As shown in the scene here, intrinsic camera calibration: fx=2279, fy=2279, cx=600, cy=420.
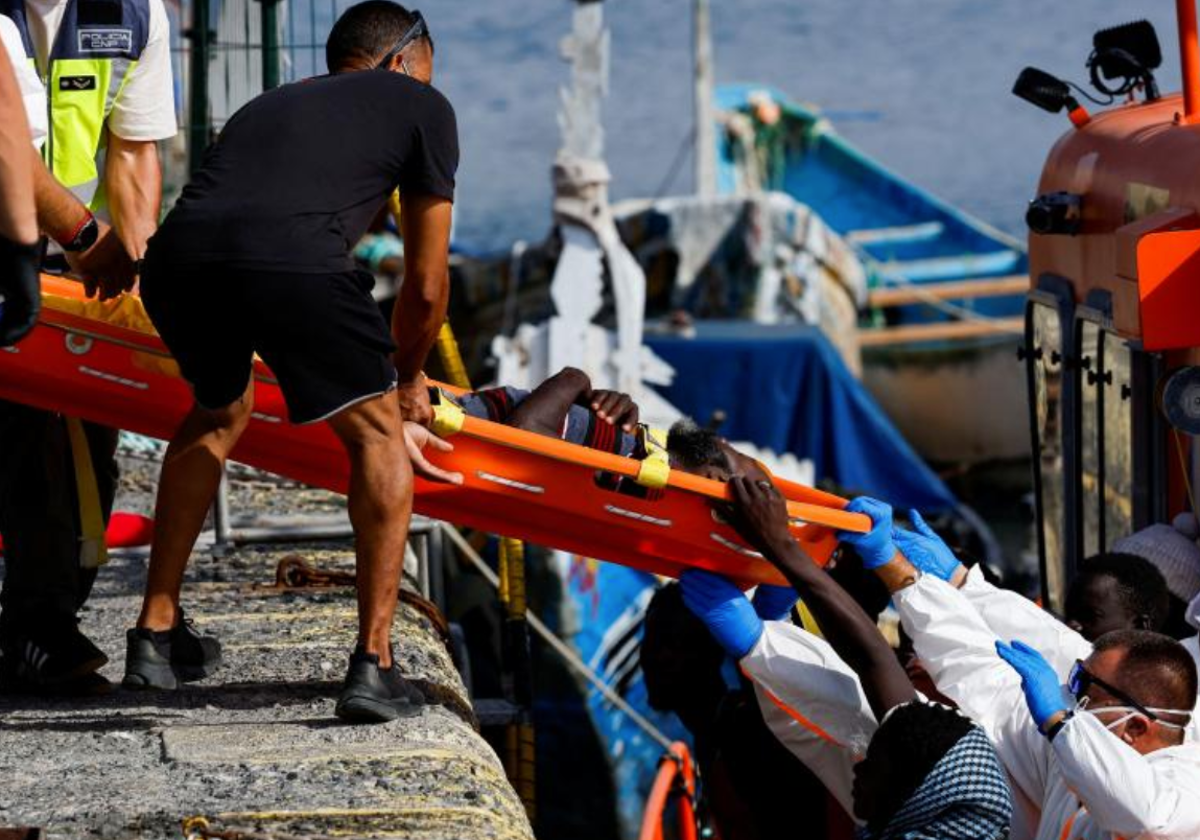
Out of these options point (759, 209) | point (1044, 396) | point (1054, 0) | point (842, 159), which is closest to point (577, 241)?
point (759, 209)

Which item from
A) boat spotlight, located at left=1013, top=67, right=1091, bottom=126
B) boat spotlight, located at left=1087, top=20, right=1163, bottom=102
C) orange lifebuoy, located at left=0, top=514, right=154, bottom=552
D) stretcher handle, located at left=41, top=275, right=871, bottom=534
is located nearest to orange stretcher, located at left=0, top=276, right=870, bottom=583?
stretcher handle, located at left=41, top=275, right=871, bottom=534

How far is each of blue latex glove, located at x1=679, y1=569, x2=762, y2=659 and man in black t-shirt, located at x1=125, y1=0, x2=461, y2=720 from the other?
72 cm

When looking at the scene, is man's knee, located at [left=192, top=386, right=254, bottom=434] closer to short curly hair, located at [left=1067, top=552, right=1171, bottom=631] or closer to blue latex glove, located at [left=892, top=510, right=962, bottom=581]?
blue latex glove, located at [left=892, top=510, right=962, bottom=581]

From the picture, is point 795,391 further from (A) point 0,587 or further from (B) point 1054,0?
(B) point 1054,0

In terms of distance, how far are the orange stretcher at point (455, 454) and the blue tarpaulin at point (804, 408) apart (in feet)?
30.1

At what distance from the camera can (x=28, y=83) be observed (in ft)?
16.7

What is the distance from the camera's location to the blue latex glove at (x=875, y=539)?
17.3 ft

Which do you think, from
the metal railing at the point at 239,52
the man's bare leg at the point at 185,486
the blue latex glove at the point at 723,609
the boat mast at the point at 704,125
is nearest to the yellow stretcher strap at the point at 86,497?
the man's bare leg at the point at 185,486

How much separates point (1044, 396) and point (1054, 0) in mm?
53830

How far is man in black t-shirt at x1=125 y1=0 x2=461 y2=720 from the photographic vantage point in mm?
4828

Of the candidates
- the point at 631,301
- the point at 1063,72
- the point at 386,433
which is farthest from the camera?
the point at 1063,72

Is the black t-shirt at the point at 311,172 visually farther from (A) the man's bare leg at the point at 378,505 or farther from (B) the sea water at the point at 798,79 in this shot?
(B) the sea water at the point at 798,79

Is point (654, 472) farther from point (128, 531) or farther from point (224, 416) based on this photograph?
point (128, 531)

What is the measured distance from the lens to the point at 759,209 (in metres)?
18.3
